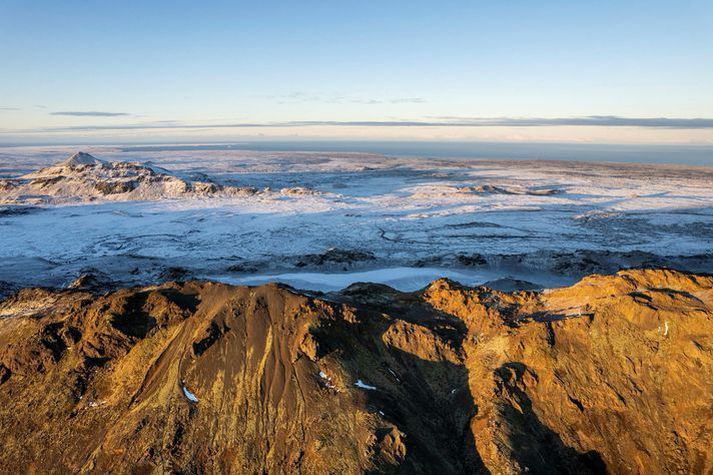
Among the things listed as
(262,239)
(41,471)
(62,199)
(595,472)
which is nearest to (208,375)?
(41,471)

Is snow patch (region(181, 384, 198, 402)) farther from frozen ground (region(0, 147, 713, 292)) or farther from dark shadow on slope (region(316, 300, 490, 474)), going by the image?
frozen ground (region(0, 147, 713, 292))

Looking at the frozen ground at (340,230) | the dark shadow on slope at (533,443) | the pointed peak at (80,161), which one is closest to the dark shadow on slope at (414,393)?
the dark shadow on slope at (533,443)

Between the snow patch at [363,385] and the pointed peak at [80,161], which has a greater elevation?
the snow patch at [363,385]

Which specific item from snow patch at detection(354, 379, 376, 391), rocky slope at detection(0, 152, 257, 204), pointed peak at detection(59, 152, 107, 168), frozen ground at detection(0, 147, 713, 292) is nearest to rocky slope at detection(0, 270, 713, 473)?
snow patch at detection(354, 379, 376, 391)

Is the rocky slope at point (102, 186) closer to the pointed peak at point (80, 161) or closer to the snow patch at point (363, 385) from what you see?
the pointed peak at point (80, 161)

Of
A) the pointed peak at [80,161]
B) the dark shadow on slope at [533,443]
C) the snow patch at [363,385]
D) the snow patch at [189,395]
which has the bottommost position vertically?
the pointed peak at [80,161]

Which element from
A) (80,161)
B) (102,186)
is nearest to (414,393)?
(102,186)

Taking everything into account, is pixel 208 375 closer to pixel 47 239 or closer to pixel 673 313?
pixel 673 313

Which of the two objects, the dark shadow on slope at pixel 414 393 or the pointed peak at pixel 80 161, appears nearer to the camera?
the dark shadow on slope at pixel 414 393
